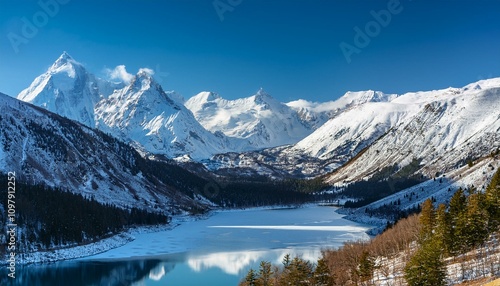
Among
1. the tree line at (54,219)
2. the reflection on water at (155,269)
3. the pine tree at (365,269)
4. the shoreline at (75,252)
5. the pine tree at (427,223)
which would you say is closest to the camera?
the pine tree at (365,269)

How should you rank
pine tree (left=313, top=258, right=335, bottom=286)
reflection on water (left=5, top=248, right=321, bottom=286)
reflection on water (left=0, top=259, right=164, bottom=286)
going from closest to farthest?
pine tree (left=313, top=258, right=335, bottom=286) → reflection on water (left=0, top=259, right=164, bottom=286) → reflection on water (left=5, top=248, right=321, bottom=286)

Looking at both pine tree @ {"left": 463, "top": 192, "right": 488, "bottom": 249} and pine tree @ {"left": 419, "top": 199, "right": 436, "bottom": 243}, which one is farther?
pine tree @ {"left": 419, "top": 199, "right": 436, "bottom": 243}

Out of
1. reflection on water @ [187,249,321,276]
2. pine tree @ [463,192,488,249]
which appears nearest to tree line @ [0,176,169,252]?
reflection on water @ [187,249,321,276]

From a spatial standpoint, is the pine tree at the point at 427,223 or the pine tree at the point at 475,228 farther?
the pine tree at the point at 427,223

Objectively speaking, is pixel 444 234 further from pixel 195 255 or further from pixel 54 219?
pixel 54 219

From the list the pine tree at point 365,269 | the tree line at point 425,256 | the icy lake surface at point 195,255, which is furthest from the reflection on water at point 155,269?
the pine tree at point 365,269

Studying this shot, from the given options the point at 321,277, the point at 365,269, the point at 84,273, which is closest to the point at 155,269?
the point at 84,273

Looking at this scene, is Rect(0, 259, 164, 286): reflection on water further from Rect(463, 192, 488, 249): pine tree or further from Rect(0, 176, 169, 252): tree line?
Rect(463, 192, 488, 249): pine tree

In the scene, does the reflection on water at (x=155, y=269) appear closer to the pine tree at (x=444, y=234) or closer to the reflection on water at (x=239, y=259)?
the reflection on water at (x=239, y=259)

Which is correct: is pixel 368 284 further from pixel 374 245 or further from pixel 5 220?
pixel 5 220
